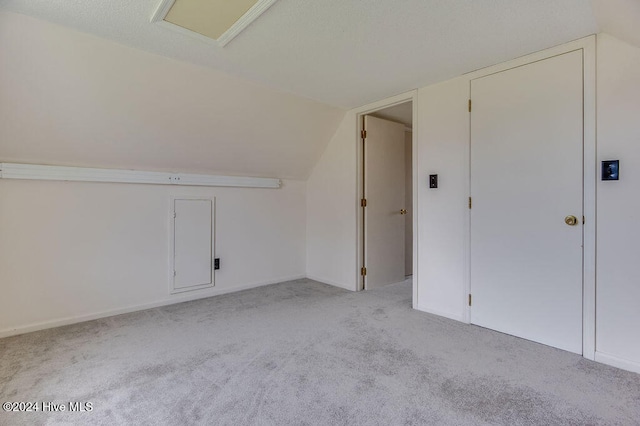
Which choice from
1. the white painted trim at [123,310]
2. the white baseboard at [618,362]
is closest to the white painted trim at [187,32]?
the white painted trim at [123,310]

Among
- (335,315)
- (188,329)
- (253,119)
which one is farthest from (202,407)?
(253,119)

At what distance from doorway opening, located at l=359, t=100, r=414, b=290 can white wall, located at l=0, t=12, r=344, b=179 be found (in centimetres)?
65

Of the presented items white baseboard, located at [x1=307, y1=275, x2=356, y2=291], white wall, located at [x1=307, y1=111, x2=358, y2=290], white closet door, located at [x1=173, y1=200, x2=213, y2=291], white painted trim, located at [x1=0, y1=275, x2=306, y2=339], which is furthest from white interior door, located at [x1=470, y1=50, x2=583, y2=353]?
white closet door, located at [x1=173, y1=200, x2=213, y2=291]

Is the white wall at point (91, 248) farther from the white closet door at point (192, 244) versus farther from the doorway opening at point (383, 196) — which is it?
the doorway opening at point (383, 196)

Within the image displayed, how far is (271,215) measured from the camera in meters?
4.16

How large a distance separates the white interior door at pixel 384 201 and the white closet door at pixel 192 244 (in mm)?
1838

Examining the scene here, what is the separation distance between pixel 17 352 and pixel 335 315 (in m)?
2.36

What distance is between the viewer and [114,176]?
297cm

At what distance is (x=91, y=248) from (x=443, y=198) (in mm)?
3230

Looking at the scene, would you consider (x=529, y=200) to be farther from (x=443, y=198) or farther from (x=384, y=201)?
(x=384, y=201)

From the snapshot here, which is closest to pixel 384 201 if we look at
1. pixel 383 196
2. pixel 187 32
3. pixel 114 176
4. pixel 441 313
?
pixel 383 196

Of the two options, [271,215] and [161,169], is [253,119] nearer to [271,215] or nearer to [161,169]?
[161,169]

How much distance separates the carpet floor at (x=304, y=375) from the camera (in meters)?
1.55

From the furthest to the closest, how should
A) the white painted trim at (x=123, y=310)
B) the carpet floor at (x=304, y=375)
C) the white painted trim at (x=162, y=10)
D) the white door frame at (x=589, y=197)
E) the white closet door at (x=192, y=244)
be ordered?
1. the white closet door at (x=192, y=244)
2. the white painted trim at (x=123, y=310)
3. the white door frame at (x=589, y=197)
4. the white painted trim at (x=162, y=10)
5. the carpet floor at (x=304, y=375)
